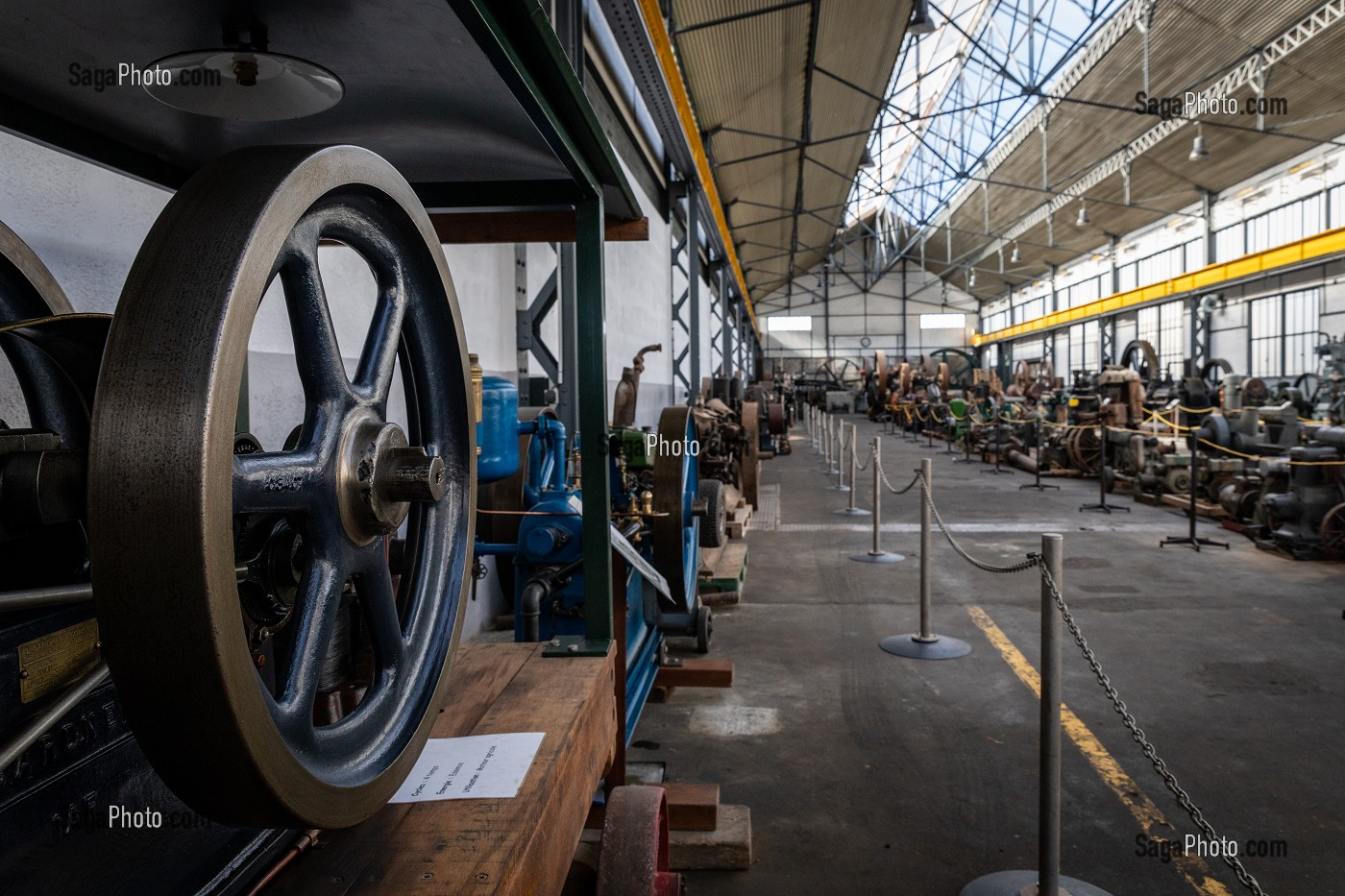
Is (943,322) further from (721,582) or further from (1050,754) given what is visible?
(1050,754)

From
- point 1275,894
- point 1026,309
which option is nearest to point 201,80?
point 1275,894

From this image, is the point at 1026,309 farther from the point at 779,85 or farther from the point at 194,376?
the point at 194,376

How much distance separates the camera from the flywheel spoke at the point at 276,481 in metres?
0.92

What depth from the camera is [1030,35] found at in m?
13.5

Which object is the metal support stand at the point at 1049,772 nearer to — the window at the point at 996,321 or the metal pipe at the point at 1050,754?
the metal pipe at the point at 1050,754

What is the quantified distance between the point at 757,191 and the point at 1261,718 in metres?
14.5

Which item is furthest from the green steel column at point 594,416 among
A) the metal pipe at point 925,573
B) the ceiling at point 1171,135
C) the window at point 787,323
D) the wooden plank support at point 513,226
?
the window at point 787,323

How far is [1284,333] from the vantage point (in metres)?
17.6

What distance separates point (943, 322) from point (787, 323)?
22.2 ft

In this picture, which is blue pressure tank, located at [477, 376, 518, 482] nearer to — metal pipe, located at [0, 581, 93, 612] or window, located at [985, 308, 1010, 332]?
metal pipe, located at [0, 581, 93, 612]

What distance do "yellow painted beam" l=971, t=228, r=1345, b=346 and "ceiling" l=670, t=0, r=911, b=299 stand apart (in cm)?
787

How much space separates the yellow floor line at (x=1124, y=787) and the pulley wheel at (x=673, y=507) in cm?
161

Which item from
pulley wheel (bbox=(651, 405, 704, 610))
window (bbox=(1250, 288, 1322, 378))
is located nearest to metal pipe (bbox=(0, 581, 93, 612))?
pulley wheel (bbox=(651, 405, 704, 610))

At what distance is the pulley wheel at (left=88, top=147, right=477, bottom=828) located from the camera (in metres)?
0.71
